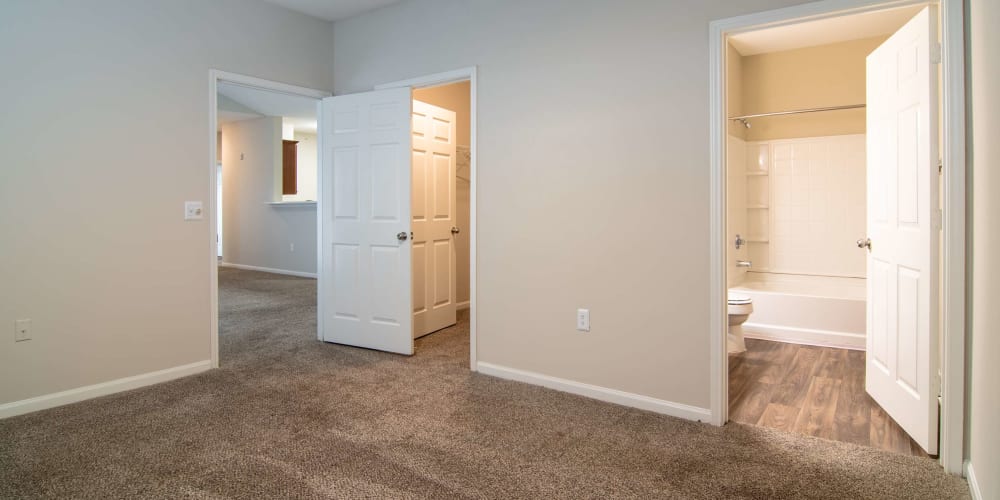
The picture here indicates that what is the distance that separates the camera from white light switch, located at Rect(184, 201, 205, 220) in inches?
140

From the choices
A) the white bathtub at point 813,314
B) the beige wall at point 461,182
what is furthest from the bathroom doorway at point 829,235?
the beige wall at point 461,182

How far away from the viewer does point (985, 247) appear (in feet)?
6.32

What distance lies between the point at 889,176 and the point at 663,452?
6.18ft

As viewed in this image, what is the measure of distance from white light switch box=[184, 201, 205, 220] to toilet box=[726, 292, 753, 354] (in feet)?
12.4

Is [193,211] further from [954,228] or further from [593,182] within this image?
[954,228]

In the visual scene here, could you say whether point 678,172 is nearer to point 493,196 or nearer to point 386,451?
point 493,196

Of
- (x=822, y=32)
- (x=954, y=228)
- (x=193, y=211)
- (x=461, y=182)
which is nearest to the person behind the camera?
(x=954, y=228)

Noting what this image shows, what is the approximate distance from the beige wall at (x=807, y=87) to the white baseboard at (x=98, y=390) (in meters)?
5.41

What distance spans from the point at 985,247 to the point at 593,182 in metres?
1.73

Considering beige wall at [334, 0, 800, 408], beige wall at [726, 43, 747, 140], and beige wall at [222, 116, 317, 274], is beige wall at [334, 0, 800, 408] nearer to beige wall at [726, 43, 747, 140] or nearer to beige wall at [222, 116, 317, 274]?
beige wall at [726, 43, 747, 140]

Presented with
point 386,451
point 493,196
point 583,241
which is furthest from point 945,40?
point 386,451

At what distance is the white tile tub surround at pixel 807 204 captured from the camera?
521 centimetres

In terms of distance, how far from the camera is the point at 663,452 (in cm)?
243

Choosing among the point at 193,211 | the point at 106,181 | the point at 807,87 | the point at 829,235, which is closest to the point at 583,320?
the point at 193,211
